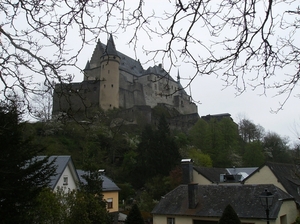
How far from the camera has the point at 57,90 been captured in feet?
13.5

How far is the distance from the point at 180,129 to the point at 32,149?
49.5 meters

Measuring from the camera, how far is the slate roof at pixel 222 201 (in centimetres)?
1739

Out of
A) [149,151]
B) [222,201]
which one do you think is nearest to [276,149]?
[149,151]

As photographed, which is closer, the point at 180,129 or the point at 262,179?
the point at 262,179

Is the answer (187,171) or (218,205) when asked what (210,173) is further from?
(218,205)

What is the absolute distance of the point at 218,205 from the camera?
18781mm

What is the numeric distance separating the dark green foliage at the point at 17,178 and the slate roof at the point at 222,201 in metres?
10.2

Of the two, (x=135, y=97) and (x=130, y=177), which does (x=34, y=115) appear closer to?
(x=130, y=177)

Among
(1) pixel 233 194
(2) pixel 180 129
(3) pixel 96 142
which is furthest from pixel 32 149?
(2) pixel 180 129

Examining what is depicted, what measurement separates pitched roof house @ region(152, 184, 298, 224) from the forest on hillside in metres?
7.45

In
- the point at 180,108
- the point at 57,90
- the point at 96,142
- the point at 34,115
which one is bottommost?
the point at 34,115

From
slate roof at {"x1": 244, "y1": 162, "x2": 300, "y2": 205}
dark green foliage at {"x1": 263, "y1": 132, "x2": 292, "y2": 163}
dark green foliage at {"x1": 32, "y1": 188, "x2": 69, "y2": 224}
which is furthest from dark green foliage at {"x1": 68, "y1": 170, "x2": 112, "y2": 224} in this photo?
dark green foliage at {"x1": 263, "y1": 132, "x2": 292, "y2": 163}

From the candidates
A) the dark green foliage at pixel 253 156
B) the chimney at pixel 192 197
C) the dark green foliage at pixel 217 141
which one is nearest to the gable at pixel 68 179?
the chimney at pixel 192 197

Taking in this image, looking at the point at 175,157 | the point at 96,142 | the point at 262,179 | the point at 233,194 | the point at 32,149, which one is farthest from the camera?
the point at 96,142
